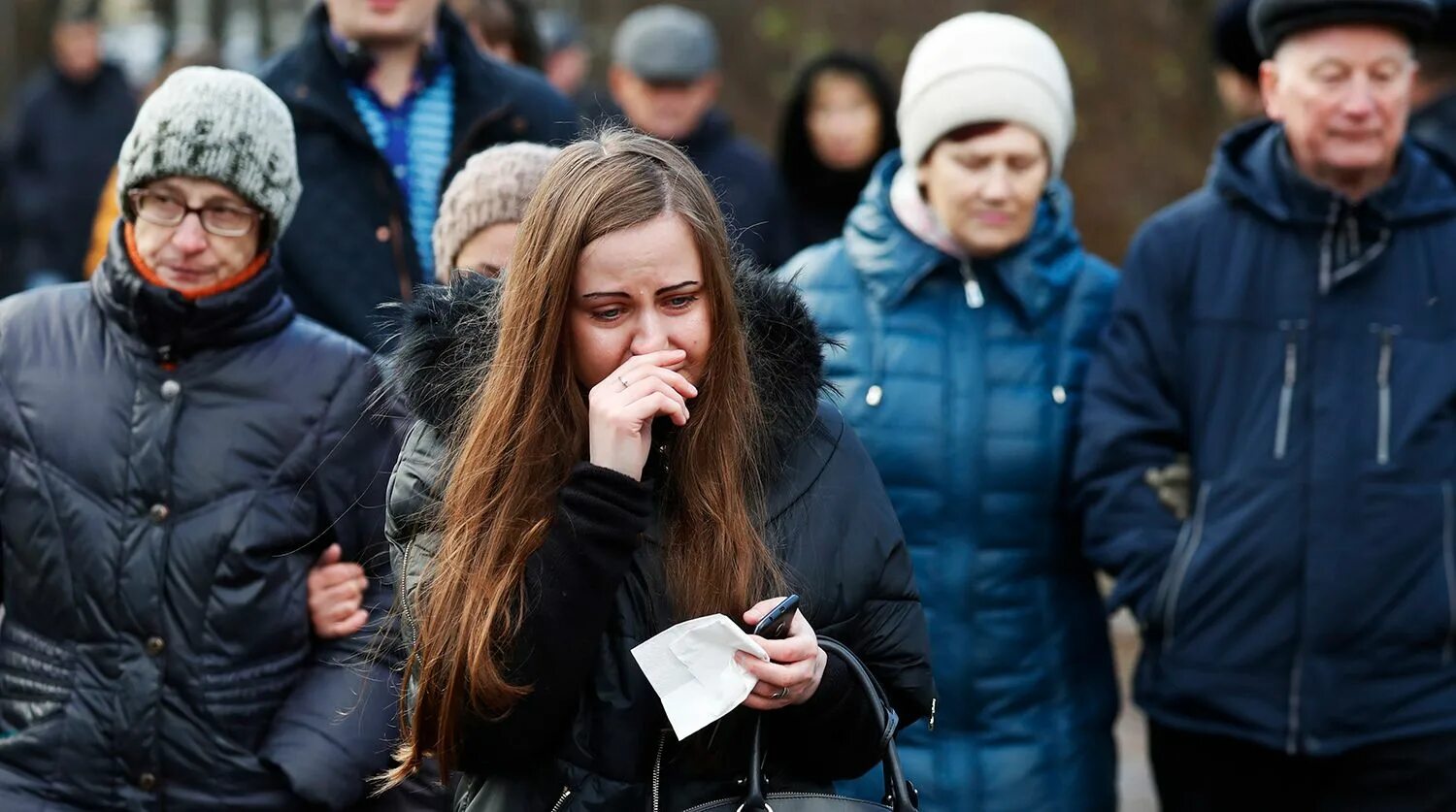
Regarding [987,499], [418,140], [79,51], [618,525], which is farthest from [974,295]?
[79,51]

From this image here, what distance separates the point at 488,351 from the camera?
3.29 meters

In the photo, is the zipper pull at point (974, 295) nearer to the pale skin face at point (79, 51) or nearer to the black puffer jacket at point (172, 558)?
the black puffer jacket at point (172, 558)

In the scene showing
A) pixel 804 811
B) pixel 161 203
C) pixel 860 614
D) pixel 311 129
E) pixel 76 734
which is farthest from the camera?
pixel 311 129

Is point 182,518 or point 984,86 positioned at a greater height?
point 984,86

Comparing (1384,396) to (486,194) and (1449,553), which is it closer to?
(1449,553)

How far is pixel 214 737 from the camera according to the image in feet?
12.7

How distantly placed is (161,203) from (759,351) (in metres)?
1.37

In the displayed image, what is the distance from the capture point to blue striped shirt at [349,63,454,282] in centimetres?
511

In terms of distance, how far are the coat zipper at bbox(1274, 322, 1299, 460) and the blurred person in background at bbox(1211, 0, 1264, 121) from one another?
268cm

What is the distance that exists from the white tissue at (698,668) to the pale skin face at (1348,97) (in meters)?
2.32

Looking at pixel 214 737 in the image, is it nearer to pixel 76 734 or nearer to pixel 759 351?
pixel 76 734

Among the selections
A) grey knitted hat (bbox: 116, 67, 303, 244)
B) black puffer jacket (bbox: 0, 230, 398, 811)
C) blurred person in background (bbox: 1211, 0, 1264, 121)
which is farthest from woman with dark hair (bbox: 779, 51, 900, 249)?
black puffer jacket (bbox: 0, 230, 398, 811)

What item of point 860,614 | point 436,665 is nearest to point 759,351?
point 860,614

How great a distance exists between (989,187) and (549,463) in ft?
6.26
